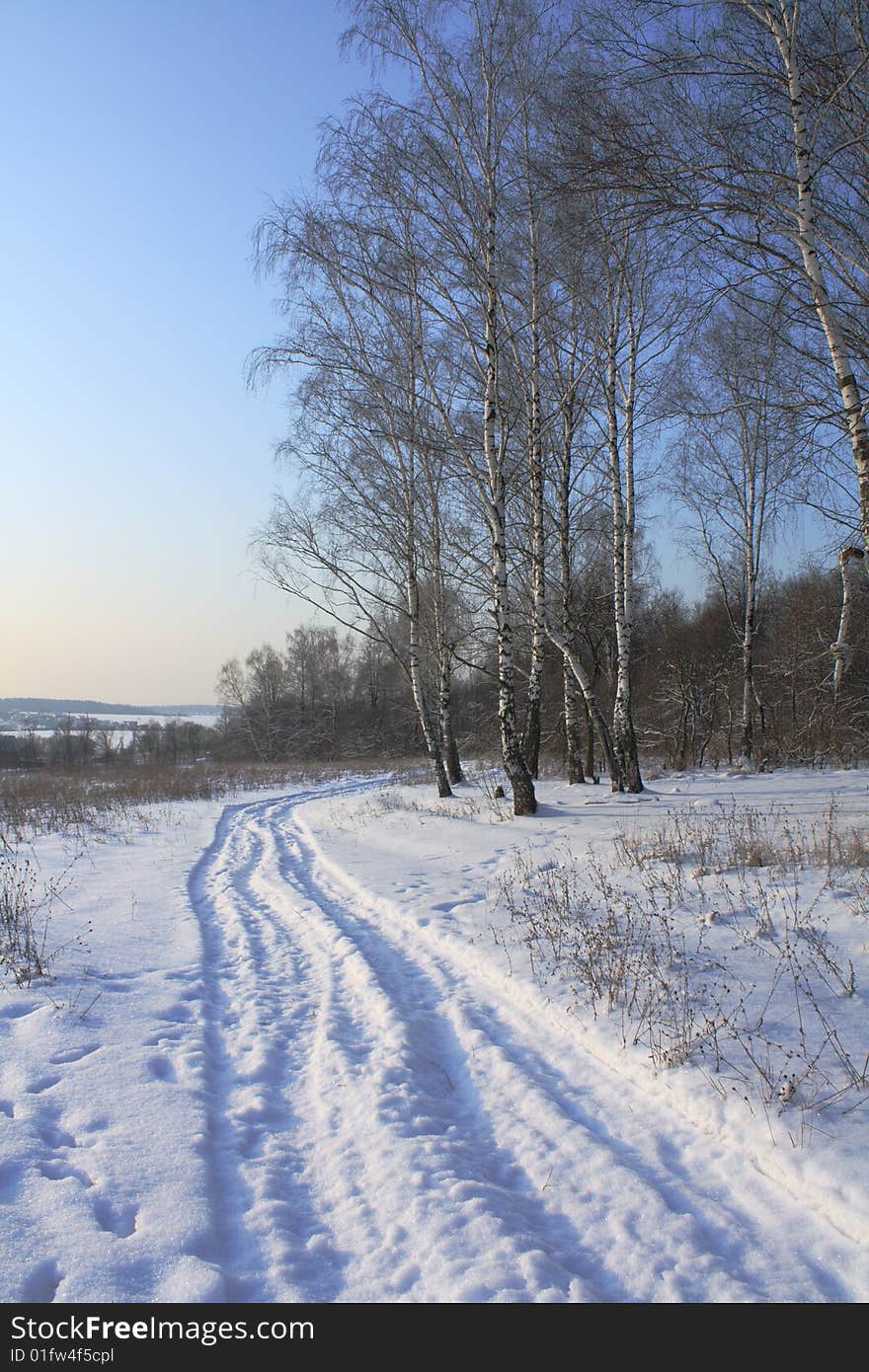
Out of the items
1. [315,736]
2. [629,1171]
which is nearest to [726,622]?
[629,1171]

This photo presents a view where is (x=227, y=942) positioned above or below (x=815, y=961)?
below

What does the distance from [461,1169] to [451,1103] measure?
0.59 meters

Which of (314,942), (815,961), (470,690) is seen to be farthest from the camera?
(470,690)

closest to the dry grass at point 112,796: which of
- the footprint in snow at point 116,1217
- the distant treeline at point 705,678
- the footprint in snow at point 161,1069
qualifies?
the distant treeline at point 705,678

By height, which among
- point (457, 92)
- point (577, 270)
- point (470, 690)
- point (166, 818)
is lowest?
point (166, 818)

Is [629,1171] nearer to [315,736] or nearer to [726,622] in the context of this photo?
[726,622]

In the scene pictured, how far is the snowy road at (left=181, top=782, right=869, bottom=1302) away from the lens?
2.39 m

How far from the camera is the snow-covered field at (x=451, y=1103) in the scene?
2.44 meters

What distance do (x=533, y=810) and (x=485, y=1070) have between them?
24.4 ft

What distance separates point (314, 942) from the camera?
620 centimetres

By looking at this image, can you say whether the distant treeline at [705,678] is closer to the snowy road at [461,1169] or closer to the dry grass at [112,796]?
the dry grass at [112,796]

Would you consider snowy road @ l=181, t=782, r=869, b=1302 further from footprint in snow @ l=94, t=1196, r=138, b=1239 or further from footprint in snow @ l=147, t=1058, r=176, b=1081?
footprint in snow @ l=94, t=1196, r=138, b=1239

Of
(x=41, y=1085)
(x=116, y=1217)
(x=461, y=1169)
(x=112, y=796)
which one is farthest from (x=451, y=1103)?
(x=112, y=796)
